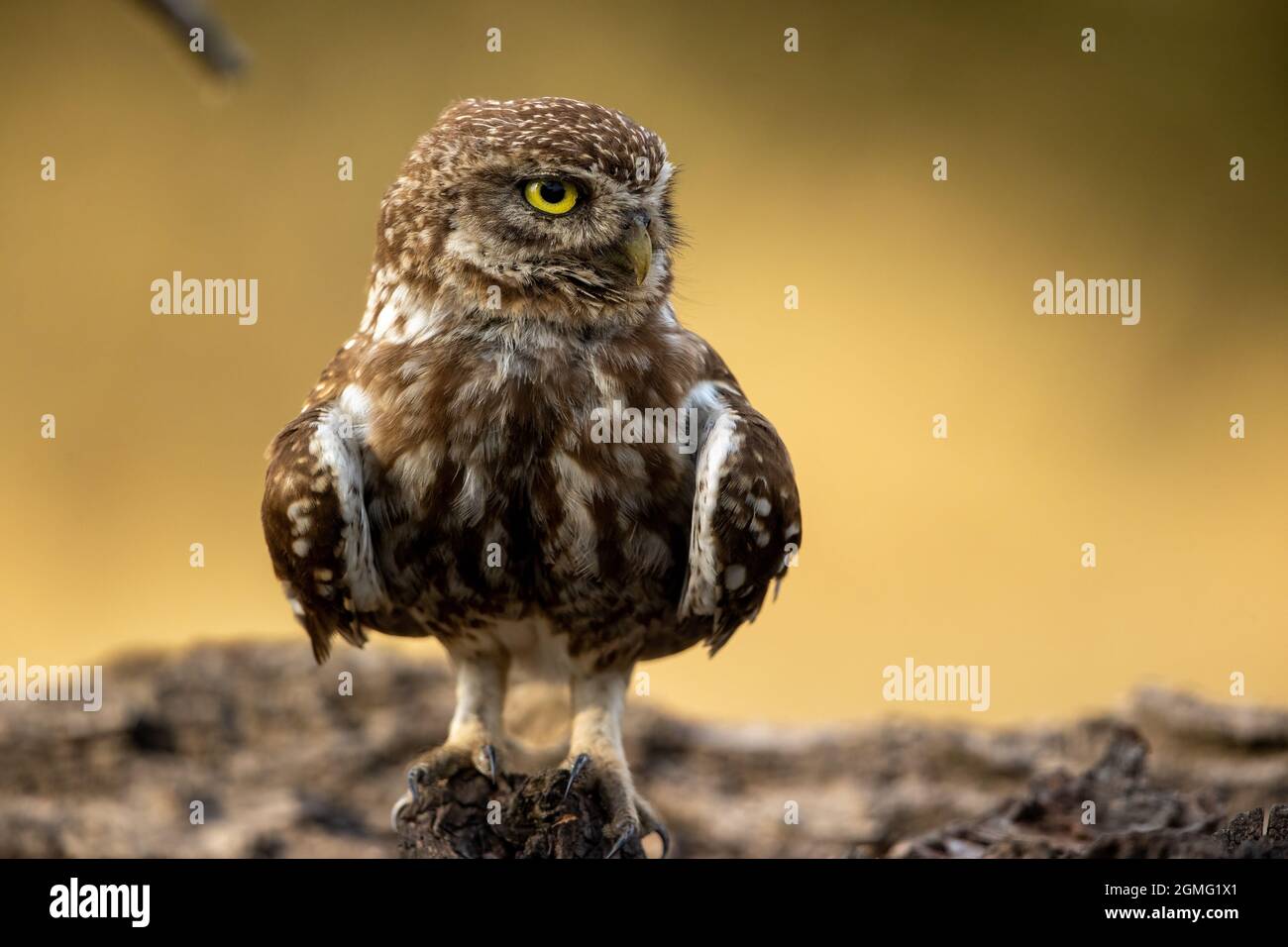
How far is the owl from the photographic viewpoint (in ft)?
9.64

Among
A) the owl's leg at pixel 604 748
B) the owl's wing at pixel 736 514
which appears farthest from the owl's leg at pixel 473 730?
the owl's wing at pixel 736 514

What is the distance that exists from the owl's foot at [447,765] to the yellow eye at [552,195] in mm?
1497

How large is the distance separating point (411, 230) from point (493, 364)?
15.8 inches

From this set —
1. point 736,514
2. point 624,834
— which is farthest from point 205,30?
point 624,834

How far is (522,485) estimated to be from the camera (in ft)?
9.91

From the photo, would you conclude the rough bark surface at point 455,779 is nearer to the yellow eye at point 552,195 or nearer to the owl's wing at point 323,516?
Answer: the owl's wing at point 323,516

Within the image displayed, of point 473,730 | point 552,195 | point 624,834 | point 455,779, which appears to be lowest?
point 624,834

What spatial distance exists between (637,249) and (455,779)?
1.51m

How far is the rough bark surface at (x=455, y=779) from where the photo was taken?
3877 millimetres

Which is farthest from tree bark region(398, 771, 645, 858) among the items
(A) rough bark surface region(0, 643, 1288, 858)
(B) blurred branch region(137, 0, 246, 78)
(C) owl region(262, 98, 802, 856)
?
(B) blurred branch region(137, 0, 246, 78)

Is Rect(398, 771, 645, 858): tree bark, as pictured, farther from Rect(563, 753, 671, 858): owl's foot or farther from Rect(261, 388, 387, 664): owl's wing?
Rect(261, 388, 387, 664): owl's wing

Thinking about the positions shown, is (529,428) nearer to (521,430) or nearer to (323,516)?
(521,430)
